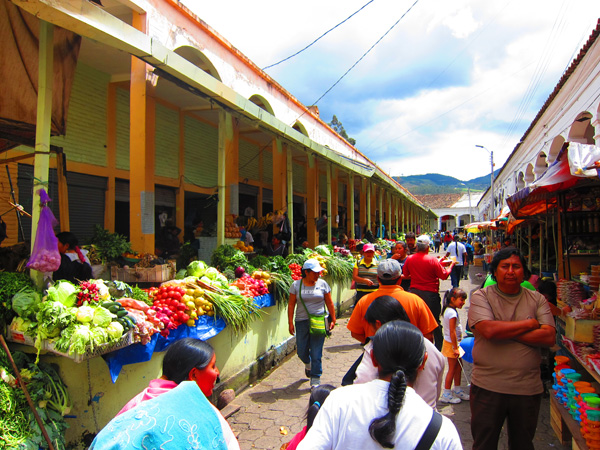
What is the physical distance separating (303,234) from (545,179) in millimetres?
10752

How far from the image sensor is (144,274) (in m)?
5.96

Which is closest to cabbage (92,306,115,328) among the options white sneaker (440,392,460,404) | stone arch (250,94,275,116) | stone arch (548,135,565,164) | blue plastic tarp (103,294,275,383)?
blue plastic tarp (103,294,275,383)

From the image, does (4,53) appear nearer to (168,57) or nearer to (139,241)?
(168,57)

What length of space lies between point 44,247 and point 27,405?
1.31m

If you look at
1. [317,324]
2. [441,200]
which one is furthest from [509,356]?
[441,200]

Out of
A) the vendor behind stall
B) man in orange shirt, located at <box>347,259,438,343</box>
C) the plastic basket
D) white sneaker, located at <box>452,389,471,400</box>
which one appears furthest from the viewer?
white sneaker, located at <box>452,389,471,400</box>

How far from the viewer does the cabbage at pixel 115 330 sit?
3.32m

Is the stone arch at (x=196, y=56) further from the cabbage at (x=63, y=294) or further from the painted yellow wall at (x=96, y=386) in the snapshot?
the painted yellow wall at (x=96, y=386)

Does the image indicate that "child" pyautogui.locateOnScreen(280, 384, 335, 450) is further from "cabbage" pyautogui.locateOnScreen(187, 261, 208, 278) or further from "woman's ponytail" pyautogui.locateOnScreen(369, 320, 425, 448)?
"cabbage" pyautogui.locateOnScreen(187, 261, 208, 278)

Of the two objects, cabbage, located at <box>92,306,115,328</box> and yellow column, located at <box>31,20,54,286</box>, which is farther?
yellow column, located at <box>31,20,54,286</box>

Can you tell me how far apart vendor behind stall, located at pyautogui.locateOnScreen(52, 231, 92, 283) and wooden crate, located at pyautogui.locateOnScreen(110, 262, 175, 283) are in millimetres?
1045

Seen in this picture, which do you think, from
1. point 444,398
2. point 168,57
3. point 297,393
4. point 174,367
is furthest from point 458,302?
point 168,57

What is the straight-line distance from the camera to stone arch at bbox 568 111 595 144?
35.1 feet

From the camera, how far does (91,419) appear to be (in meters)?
3.43
